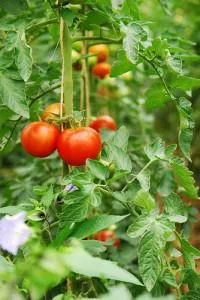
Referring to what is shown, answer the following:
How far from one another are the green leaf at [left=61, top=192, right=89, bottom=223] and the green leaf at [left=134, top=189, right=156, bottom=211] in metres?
0.09

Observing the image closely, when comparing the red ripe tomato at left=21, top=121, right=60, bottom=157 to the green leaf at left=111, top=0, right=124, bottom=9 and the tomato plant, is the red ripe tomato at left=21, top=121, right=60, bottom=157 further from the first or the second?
the green leaf at left=111, top=0, right=124, bottom=9

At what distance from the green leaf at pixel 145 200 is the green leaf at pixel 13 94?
0.26 m

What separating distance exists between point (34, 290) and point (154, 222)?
0.41 metres

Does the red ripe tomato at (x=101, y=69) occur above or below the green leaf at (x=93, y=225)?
below

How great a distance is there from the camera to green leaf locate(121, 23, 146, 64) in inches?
42.8

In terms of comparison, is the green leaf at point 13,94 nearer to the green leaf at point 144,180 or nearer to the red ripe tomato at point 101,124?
the green leaf at point 144,180

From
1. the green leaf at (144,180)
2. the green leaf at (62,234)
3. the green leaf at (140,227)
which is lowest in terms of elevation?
the green leaf at (62,234)

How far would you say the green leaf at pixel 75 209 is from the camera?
3.47 ft

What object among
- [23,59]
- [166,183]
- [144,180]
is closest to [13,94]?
[23,59]

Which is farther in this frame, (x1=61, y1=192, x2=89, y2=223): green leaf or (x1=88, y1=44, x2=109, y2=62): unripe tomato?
(x1=88, y1=44, x2=109, y2=62): unripe tomato

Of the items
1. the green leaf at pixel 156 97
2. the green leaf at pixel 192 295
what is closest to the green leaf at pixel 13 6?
the green leaf at pixel 156 97

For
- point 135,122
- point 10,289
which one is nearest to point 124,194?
point 10,289

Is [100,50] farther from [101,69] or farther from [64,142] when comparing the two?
[64,142]

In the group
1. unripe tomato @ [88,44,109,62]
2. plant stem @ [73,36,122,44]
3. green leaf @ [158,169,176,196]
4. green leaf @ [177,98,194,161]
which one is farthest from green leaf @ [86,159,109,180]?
unripe tomato @ [88,44,109,62]
